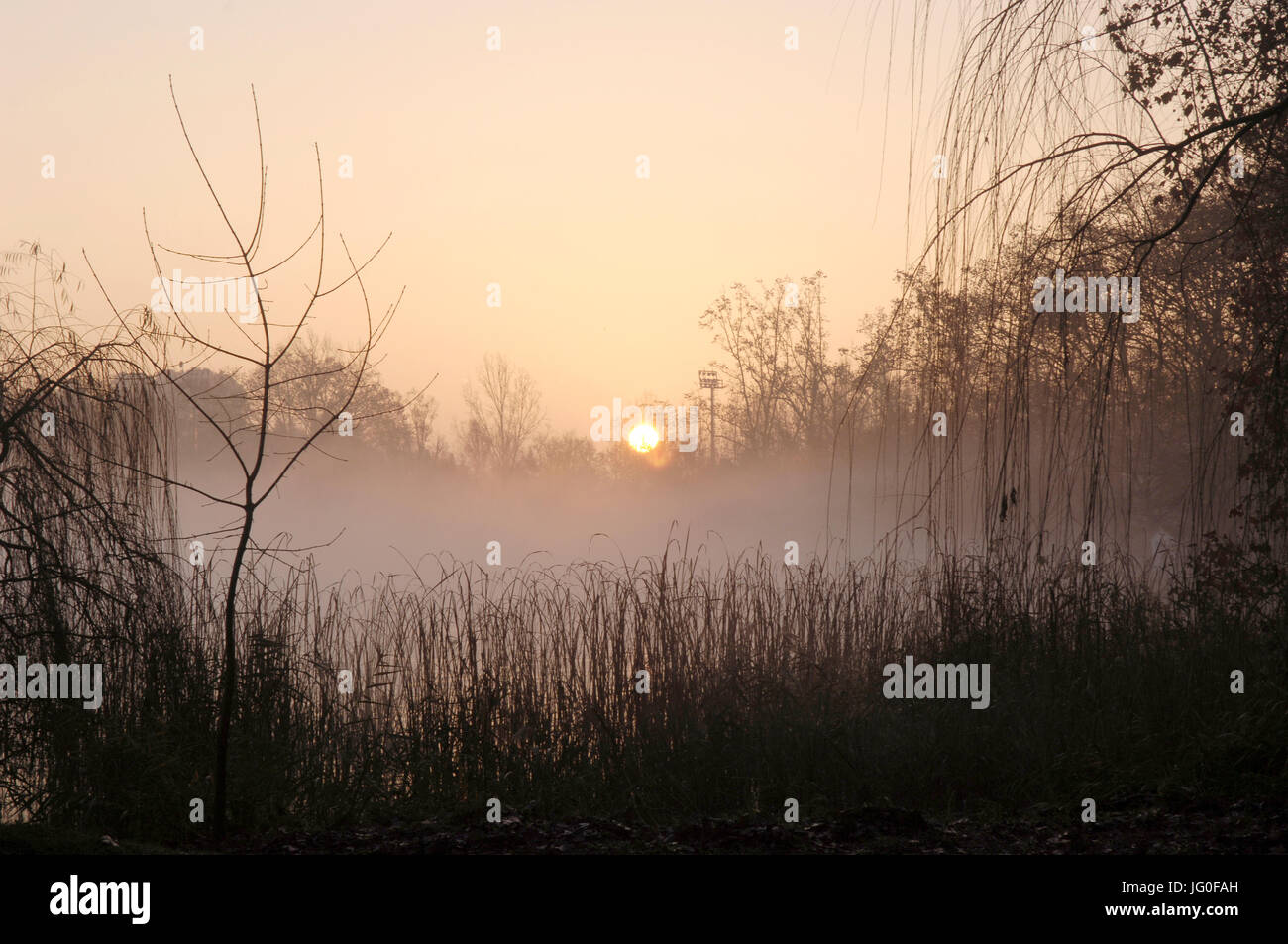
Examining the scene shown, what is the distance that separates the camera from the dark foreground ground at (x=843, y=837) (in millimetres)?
3203

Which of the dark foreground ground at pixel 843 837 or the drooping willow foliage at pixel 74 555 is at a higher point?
the drooping willow foliage at pixel 74 555

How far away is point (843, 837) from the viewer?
354cm

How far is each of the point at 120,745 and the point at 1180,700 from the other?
4910 millimetres

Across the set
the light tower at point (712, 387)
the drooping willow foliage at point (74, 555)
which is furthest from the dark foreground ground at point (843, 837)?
the light tower at point (712, 387)

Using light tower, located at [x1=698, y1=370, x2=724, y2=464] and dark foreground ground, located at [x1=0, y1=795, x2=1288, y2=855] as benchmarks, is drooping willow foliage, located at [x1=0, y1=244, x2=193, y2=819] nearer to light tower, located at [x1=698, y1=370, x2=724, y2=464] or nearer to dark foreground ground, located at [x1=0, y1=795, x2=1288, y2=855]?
dark foreground ground, located at [x1=0, y1=795, x2=1288, y2=855]

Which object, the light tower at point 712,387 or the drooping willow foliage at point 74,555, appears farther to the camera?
the light tower at point 712,387

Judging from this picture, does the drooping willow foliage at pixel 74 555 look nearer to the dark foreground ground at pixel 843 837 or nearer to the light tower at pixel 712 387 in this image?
the dark foreground ground at pixel 843 837

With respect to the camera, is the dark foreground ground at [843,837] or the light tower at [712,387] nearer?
the dark foreground ground at [843,837]

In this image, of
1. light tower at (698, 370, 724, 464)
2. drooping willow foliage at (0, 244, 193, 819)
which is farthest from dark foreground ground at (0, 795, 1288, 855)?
light tower at (698, 370, 724, 464)

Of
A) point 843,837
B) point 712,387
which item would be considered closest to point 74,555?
point 843,837

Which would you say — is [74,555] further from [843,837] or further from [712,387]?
[712,387]

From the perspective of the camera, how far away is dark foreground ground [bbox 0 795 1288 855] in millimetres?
3203

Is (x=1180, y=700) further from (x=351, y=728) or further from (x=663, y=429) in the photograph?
(x=663, y=429)

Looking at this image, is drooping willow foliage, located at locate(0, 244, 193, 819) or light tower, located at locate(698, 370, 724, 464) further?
light tower, located at locate(698, 370, 724, 464)
